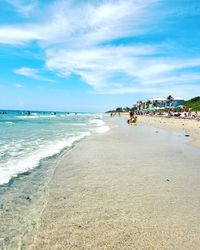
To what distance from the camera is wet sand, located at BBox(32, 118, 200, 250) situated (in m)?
4.52

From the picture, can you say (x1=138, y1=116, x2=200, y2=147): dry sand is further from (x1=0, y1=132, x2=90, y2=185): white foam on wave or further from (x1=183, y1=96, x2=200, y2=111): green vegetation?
(x1=183, y1=96, x2=200, y2=111): green vegetation

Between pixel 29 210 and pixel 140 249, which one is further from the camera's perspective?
pixel 29 210

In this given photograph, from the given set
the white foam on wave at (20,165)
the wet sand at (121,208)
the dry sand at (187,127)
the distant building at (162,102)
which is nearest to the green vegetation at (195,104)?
the distant building at (162,102)

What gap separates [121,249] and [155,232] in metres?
0.79

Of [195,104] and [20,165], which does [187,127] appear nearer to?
[20,165]

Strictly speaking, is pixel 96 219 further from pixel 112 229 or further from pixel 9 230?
pixel 9 230

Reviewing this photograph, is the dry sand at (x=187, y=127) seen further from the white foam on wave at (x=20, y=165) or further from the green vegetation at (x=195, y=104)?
the green vegetation at (x=195, y=104)

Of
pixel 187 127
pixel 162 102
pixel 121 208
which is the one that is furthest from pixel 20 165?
pixel 162 102

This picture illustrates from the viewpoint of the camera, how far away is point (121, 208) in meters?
5.93

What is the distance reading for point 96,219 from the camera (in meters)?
5.36

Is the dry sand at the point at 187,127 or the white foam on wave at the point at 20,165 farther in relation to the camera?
the dry sand at the point at 187,127

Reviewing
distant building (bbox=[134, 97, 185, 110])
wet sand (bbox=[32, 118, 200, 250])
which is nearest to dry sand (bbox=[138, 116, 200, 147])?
wet sand (bbox=[32, 118, 200, 250])

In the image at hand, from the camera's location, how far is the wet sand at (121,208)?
4.52m

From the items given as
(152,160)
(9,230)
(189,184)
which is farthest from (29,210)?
(152,160)
